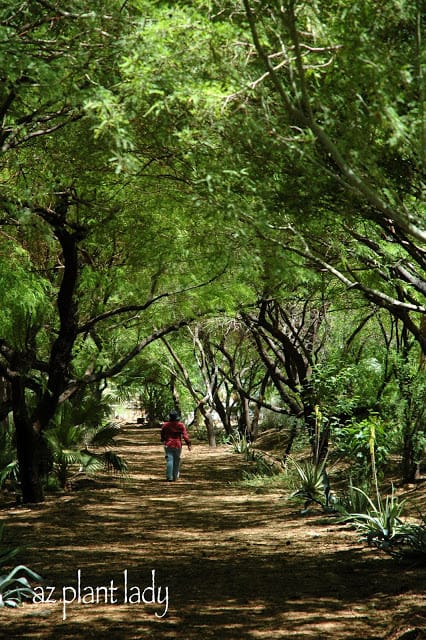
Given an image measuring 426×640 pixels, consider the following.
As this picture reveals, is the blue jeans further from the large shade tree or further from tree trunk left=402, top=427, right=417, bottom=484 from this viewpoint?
tree trunk left=402, top=427, right=417, bottom=484

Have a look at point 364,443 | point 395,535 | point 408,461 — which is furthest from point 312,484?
point 395,535

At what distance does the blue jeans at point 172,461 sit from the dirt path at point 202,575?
10.4 ft

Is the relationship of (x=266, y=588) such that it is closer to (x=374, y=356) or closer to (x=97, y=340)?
(x=374, y=356)

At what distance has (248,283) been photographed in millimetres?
14703

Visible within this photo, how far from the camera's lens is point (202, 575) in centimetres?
775

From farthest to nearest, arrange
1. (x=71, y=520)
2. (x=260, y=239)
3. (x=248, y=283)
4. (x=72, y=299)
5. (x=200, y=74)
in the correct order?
(x=248, y=283), (x=72, y=299), (x=71, y=520), (x=260, y=239), (x=200, y=74)

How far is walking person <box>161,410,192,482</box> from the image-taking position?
16734mm

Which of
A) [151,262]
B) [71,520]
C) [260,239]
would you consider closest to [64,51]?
[260,239]

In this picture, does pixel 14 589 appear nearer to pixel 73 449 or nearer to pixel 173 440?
pixel 73 449

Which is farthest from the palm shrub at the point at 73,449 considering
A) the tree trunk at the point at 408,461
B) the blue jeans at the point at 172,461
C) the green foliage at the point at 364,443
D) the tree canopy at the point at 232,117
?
the tree trunk at the point at 408,461

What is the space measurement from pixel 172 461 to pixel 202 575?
9.54m

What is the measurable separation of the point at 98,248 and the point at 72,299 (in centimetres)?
112

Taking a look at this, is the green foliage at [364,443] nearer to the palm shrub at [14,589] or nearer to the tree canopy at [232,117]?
the tree canopy at [232,117]

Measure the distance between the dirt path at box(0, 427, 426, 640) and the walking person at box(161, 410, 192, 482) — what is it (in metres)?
2.97
